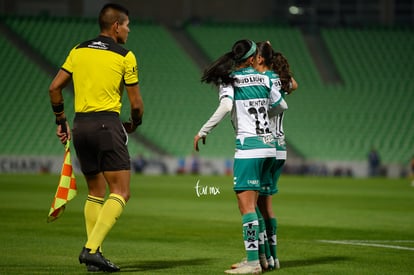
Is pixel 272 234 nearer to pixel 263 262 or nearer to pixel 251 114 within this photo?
pixel 263 262

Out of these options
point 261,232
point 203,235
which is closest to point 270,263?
point 261,232

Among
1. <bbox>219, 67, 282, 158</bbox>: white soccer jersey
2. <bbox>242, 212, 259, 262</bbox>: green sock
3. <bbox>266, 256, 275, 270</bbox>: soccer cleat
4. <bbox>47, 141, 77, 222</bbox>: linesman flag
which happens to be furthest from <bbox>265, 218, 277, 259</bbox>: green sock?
<bbox>47, 141, 77, 222</bbox>: linesman flag

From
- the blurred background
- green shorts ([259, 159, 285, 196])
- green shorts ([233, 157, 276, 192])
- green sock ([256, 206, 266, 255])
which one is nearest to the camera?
green shorts ([233, 157, 276, 192])

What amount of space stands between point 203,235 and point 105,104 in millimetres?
5212

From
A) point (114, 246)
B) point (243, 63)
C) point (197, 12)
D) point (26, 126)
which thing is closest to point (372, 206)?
point (114, 246)

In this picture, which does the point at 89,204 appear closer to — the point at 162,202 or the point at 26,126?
the point at 162,202

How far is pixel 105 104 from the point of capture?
911 centimetres

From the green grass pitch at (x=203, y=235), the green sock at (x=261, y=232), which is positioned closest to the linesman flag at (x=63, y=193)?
the green grass pitch at (x=203, y=235)

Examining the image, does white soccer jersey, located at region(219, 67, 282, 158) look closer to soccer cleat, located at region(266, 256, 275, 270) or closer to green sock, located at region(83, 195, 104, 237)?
soccer cleat, located at region(266, 256, 275, 270)

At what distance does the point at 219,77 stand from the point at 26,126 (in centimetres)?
3699

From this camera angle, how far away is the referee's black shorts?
9.02 m

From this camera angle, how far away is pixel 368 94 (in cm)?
4878

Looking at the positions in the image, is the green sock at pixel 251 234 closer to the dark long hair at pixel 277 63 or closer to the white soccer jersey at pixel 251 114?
the white soccer jersey at pixel 251 114

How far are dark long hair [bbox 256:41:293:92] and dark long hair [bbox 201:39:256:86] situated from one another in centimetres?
35
